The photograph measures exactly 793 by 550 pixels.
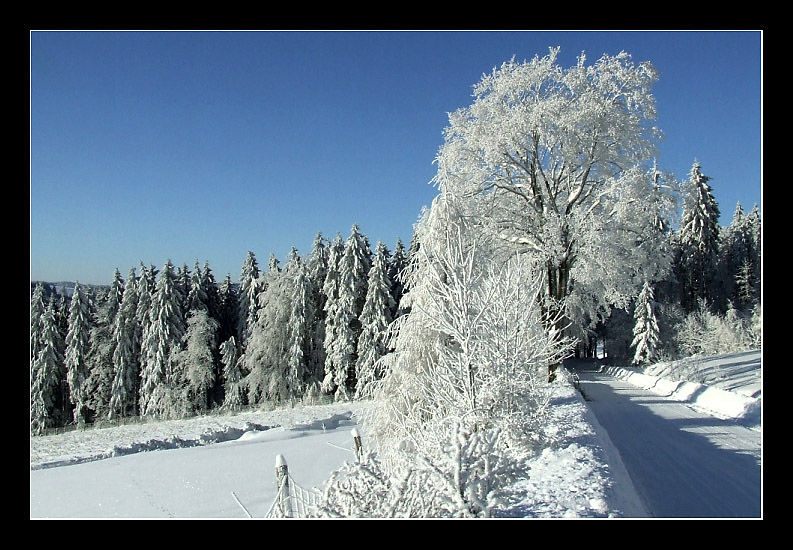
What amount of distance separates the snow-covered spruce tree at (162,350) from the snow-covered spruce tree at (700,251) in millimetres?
38667

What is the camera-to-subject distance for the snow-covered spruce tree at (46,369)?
29.8 meters

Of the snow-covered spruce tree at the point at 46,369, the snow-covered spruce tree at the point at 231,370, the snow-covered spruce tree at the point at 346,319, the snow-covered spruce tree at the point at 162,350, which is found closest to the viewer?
the snow-covered spruce tree at the point at 46,369

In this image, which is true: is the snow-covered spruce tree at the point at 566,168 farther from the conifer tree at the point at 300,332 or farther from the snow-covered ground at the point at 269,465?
the conifer tree at the point at 300,332

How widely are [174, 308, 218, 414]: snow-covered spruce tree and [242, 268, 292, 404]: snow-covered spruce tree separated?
263 cm

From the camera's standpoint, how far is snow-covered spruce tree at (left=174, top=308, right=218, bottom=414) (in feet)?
104

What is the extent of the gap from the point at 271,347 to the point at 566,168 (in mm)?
23901

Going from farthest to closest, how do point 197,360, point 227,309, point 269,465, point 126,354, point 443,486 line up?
point 227,309, point 126,354, point 197,360, point 269,465, point 443,486

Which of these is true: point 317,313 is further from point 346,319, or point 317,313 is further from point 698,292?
point 698,292

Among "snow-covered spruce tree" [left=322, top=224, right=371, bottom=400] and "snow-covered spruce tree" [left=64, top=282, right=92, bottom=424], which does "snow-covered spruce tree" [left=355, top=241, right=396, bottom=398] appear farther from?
"snow-covered spruce tree" [left=64, top=282, right=92, bottom=424]

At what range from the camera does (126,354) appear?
3300 centimetres

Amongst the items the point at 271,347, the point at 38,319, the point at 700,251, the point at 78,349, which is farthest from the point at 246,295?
the point at 700,251

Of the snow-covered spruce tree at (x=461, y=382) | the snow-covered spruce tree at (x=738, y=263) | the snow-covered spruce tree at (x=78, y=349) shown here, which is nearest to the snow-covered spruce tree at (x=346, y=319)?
the snow-covered spruce tree at (x=78, y=349)
